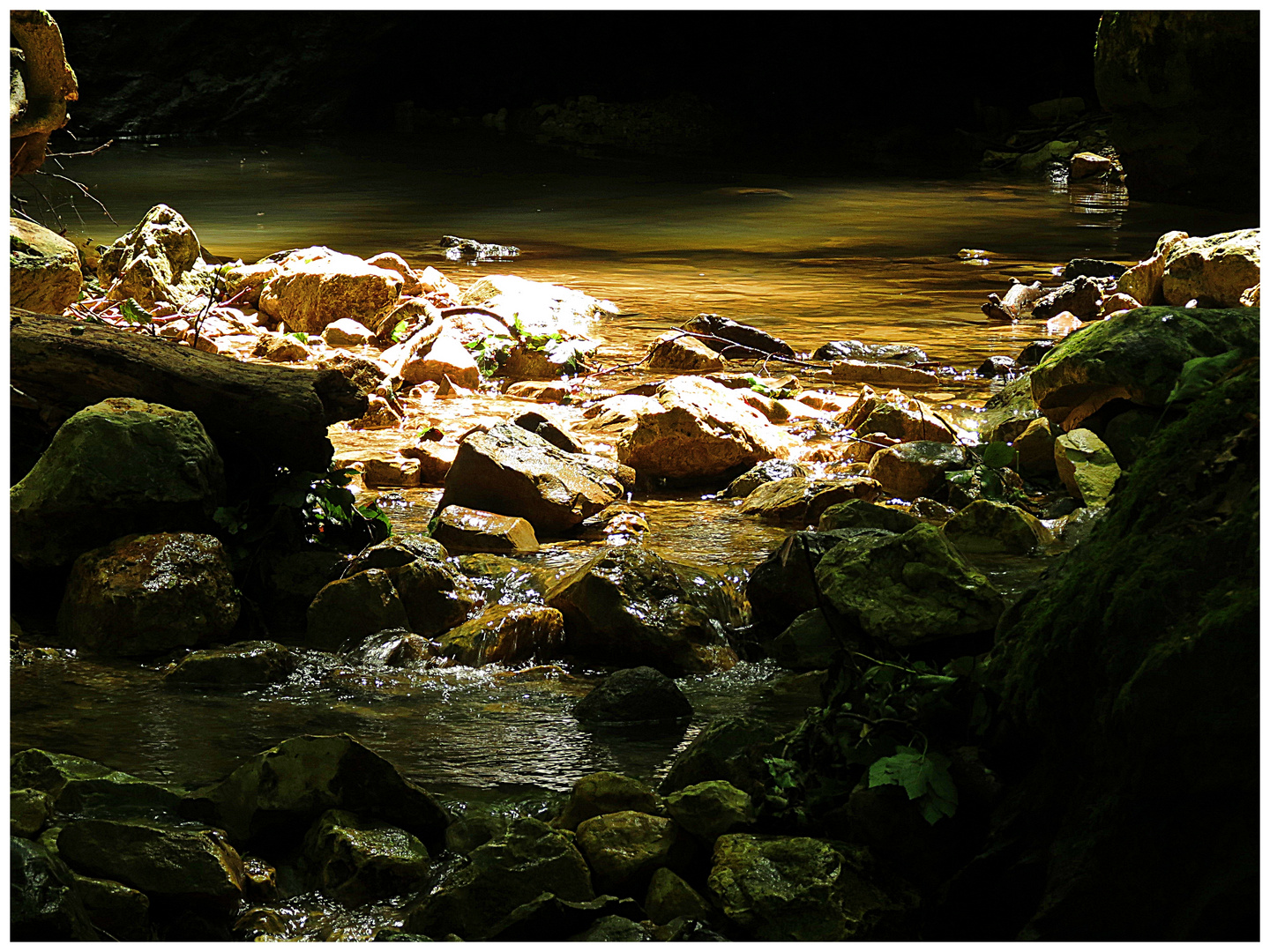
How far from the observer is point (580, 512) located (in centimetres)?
541

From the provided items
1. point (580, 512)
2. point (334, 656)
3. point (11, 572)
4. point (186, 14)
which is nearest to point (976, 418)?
point (580, 512)

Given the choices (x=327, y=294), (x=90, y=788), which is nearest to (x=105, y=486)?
(x=90, y=788)

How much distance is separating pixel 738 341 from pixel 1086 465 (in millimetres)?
3341

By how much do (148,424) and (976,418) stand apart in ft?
14.8

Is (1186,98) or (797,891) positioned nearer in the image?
(797,891)

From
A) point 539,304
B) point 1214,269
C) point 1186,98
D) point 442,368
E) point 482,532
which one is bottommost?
point 482,532

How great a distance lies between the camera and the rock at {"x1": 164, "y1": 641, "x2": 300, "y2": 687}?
3.81 m

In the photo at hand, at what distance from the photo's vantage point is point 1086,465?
5609mm

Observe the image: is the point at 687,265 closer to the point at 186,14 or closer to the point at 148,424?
the point at 148,424

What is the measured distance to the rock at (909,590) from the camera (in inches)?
136

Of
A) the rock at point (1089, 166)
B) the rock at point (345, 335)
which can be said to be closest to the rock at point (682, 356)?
the rock at point (345, 335)

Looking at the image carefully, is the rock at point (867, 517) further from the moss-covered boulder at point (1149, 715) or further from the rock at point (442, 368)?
the rock at point (442, 368)

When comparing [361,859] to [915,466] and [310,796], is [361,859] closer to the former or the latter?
[310,796]

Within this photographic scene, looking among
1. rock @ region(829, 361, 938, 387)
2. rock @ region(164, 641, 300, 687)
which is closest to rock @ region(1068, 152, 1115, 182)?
rock @ region(829, 361, 938, 387)
